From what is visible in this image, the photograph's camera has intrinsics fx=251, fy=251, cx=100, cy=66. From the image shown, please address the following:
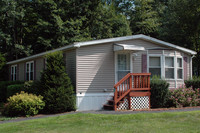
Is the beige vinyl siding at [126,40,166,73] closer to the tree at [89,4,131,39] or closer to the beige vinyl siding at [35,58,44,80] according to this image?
the beige vinyl siding at [35,58,44,80]

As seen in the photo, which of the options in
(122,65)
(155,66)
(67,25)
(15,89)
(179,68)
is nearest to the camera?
(122,65)

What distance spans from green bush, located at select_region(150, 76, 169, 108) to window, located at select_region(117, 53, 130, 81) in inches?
64.6

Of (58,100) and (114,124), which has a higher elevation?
(58,100)

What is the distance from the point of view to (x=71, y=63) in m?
13.4

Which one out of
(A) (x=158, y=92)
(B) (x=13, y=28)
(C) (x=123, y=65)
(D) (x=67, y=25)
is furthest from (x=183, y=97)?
(B) (x=13, y=28)

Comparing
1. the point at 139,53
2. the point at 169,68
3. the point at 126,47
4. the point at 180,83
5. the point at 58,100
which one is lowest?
the point at 58,100

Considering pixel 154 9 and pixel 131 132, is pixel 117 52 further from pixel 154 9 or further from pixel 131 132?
pixel 154 9

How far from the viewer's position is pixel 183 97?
1330 cm

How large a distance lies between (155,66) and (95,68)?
3674 millimetres

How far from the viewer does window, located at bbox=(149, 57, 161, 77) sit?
1441cm

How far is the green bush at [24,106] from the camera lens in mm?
11328

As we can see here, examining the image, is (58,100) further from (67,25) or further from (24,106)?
(67,25)

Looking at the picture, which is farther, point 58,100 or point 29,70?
point 29,70

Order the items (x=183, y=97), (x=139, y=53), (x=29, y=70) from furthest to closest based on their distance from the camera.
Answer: (x=29, y=70) → (x=139, y=53) → (x=183, y=97)
